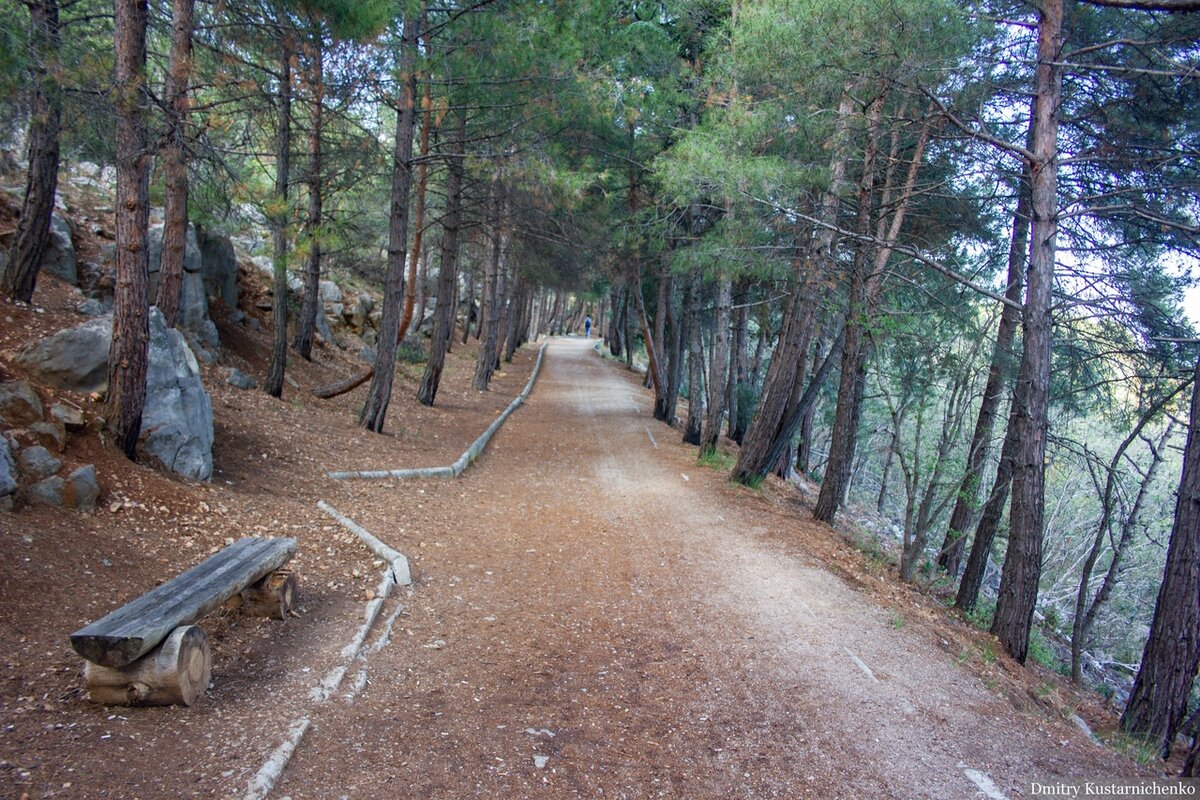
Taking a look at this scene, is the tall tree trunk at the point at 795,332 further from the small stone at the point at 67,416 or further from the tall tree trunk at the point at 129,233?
the small stone at the point at 67,416

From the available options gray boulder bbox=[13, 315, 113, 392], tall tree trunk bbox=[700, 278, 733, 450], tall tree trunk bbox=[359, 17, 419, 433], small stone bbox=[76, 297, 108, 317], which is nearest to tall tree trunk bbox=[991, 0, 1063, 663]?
tall tree trunk bbox=[700, 278, 733, 450]

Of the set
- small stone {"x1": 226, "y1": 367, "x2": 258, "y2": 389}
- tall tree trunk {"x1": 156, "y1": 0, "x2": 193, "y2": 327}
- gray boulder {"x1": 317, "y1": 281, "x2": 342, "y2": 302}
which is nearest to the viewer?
tall tree trunk {"x1": 156, "y1": 0, "x2": 193, "y2": 327}

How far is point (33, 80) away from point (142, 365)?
7.40 ft

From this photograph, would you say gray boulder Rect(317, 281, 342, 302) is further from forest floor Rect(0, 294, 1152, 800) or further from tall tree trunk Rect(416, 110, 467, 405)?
forest floor Rect(0, 294, 1152, 800)

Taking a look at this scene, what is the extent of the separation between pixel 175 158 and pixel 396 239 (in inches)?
182

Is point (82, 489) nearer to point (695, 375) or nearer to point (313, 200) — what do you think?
point (313, 200)

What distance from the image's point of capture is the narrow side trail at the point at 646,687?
347cm

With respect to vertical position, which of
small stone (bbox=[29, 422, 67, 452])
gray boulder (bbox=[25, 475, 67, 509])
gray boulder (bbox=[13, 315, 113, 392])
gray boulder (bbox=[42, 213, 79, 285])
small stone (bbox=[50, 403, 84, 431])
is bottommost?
gray boulder (bbox=[25, 475, 67, 509])

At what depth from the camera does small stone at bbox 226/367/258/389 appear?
1063cm

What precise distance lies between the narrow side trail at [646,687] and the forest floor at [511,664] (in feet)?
0.07

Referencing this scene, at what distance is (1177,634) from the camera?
5598mm

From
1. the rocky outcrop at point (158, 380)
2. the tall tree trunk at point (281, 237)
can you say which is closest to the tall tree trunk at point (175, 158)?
the rocky outcrop at point (158, 380)

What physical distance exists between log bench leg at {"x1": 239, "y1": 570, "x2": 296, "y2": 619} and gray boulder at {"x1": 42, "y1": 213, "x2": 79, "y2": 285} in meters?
7.35

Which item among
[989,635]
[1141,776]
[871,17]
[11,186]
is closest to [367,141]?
[11,186]
